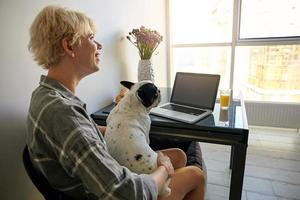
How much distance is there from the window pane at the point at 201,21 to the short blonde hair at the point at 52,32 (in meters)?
2.64

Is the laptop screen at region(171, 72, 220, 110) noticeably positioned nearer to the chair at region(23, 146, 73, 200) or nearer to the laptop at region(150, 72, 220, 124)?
the laptop at region(150, 72, 220, 124)

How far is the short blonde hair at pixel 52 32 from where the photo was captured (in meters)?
0.91

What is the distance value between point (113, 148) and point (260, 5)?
2913 mm

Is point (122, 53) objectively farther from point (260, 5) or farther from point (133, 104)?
point (260, 5)

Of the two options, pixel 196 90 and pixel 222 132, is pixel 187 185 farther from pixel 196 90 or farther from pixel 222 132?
pixel 196 90

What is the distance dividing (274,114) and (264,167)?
1.03 metres

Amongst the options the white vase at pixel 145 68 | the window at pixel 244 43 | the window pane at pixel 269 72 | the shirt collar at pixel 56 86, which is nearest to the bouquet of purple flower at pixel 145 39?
the white vase at pixel 145 68

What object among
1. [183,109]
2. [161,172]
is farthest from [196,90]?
[161,172]

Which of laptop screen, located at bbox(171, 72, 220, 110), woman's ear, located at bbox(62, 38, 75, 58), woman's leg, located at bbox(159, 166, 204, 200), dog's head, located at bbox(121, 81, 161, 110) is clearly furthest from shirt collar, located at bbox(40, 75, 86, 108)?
laptop screen, located at bbox(171, 72, 220, 110)

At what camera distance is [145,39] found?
6.77ft

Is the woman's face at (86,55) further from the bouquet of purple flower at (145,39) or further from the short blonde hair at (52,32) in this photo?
the bouquet of purple flower at (145,39)

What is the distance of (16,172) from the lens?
1.15 metres

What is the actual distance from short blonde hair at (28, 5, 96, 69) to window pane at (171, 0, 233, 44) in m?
2.64

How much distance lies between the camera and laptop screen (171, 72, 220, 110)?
1656 millimetres
